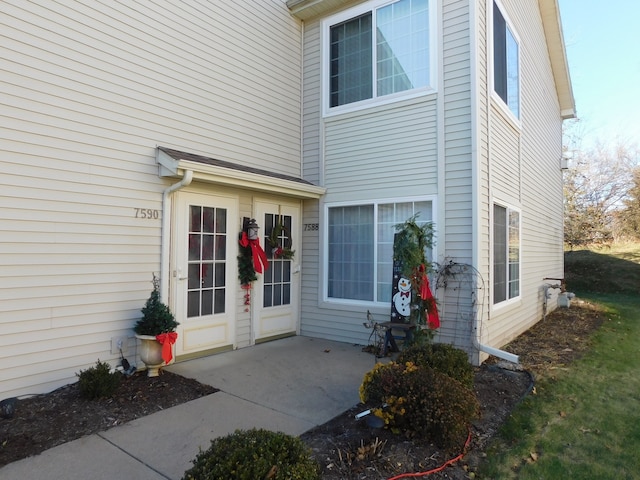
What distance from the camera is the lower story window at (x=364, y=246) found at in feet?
20.6

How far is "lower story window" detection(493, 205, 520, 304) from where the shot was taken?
20.7 ft

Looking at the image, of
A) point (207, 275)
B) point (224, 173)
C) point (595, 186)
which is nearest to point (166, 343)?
point (207, 275)

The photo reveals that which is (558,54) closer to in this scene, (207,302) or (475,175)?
(475,175)

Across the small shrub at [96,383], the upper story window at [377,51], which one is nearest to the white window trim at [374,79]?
the upper story window at [377,51]

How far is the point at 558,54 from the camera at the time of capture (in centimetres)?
1059

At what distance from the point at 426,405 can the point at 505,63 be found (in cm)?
614

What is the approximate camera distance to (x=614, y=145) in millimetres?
22875

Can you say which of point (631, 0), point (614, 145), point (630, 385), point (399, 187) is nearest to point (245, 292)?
point (399, 187)

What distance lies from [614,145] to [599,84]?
398cm

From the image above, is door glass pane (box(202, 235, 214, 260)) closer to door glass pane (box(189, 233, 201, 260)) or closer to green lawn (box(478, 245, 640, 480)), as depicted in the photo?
door glass pane (box(189, 233, 201, 260))

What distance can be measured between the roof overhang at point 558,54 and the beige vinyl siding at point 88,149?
7807 mm

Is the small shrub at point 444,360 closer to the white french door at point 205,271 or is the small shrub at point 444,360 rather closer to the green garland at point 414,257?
the green garland at point 414,257

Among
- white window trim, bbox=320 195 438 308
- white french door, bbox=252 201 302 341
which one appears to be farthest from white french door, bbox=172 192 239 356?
white window trim, bbox=320 195 438 308

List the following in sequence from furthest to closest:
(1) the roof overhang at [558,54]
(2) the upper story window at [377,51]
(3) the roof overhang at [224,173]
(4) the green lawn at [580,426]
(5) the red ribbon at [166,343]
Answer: (1) the roof overhang at [558,54], (2) the upper story window at [377,51], (3) the roof overhang at [224,173], (5) the red ribbon at [166,343], (4) the green lawn at [580,426]
